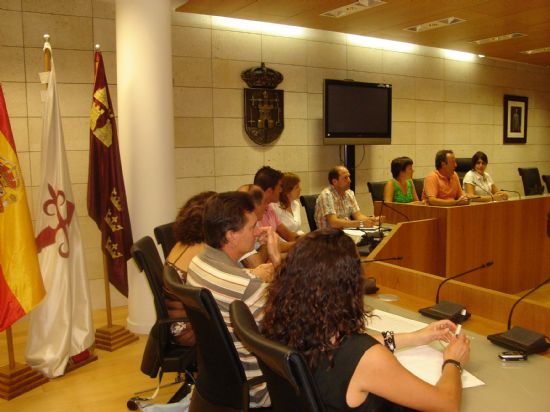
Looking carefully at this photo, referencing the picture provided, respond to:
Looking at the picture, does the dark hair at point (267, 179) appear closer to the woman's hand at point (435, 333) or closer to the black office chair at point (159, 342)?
the black office chair at point (159, 342)

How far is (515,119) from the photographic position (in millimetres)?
8656

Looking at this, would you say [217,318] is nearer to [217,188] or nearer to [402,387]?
[402,387]

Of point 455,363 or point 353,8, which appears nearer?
point 455,363

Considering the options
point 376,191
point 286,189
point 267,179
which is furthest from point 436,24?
point 267,179

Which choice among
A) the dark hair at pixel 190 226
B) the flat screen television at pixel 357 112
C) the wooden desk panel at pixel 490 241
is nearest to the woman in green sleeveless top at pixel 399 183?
the wooden desk panel at pixel 490 241

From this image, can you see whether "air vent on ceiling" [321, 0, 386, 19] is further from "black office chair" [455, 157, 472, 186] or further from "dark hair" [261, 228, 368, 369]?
"dark hair" [261, 228, 368, 369]

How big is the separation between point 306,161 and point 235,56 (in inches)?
56.1

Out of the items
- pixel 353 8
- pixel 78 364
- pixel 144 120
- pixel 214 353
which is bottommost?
pixel 78 364

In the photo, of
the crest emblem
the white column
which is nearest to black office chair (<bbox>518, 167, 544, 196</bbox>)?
the white column

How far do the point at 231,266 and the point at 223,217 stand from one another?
25 centimetres

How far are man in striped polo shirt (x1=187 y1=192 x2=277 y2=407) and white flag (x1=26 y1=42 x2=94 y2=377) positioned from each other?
5.44 ft

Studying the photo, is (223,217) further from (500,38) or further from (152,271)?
(500,38)

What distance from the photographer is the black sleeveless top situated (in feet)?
4.12

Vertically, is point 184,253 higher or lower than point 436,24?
lower
